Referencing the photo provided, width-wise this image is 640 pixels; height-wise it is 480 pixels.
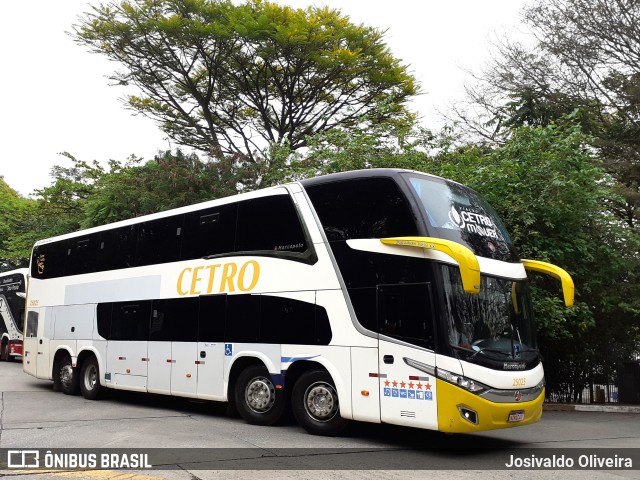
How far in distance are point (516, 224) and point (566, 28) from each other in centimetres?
924

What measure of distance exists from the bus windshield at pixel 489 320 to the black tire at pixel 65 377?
1034 cm

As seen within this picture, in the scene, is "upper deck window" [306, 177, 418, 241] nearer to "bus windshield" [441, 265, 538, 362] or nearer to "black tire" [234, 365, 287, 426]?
"bus windshield" [441, 265, 538, 362]

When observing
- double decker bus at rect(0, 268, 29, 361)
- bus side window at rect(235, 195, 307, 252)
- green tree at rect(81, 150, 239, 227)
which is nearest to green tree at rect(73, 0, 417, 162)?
green tree at rect(81, 150, 239, 227)

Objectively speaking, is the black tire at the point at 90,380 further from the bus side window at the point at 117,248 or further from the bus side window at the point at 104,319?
the bus side window at the point at 117,248

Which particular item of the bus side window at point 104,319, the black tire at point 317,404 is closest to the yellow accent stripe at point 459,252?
the black tire at point 317,404

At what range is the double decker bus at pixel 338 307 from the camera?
28.7ft

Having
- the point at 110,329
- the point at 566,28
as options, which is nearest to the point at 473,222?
the point at 110,329

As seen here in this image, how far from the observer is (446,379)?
8516 mm

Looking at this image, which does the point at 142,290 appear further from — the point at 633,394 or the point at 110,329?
the point at 633,394

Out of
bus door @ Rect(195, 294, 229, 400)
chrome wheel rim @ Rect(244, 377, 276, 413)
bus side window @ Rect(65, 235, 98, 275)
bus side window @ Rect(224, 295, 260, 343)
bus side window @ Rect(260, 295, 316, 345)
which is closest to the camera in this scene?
bus side window @ Rect(260, 295, 316, 345)

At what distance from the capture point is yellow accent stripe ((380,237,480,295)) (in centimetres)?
803

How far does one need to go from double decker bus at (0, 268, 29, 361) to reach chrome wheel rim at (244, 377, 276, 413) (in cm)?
1836

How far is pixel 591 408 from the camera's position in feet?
52.1

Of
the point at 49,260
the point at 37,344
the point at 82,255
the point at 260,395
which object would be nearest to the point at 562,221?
the point at 260,395
